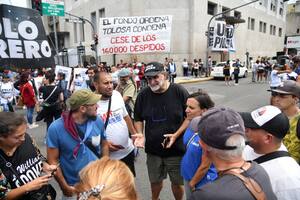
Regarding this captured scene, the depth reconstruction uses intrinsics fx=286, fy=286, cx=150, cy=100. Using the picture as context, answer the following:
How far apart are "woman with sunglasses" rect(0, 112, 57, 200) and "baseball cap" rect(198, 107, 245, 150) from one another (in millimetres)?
1416

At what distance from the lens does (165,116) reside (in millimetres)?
3465

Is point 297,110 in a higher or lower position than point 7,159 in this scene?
higher

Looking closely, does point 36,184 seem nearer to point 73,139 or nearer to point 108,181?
point 73,139

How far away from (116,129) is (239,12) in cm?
3723

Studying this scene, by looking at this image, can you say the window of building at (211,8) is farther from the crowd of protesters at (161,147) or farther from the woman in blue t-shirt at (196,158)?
the woman in blue t-shirt at (196,158)

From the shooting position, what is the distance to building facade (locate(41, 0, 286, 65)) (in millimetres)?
27625

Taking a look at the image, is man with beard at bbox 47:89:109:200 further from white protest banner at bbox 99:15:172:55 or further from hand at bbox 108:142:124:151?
white protest banner at bbox 99:15:172:55

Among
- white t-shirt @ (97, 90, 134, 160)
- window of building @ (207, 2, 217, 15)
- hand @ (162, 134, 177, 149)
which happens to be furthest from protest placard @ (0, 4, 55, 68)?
window of building @ (207, 2, 217, 15)

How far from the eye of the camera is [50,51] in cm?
312

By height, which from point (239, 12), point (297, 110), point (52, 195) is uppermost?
point (239, 12)

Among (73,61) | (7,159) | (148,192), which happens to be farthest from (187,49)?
(7,159)

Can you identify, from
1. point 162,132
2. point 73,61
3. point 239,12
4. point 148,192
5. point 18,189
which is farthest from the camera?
point 239,12

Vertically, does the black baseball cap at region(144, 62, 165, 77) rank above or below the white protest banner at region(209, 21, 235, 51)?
below

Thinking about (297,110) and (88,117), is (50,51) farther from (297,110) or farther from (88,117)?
(297,110)
